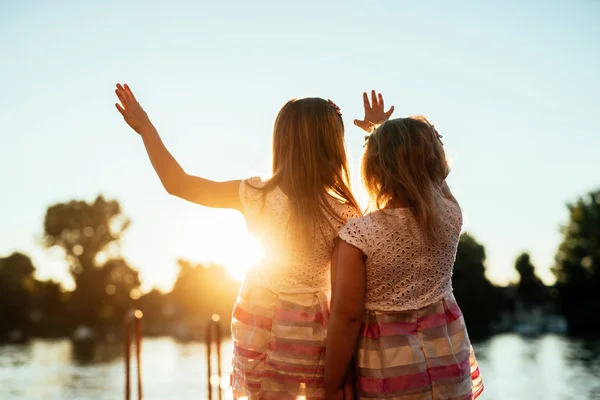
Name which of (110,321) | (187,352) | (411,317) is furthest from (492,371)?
(411,317)

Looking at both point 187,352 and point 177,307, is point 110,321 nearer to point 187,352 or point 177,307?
point 187,352

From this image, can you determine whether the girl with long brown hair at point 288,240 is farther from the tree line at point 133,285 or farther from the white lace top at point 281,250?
the tree line at point 133,285

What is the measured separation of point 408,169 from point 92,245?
1914 inches

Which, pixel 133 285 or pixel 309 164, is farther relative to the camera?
pixel 133 285

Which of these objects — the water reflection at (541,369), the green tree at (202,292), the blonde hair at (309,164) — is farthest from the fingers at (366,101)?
the green tree at (202,292)

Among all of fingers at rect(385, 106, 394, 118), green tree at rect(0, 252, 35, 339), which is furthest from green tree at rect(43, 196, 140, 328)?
fingers at rect(385, 106, 394, 118)

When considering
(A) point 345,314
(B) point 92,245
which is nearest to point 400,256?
(A) point 345,314

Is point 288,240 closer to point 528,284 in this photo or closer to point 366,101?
point 366,101

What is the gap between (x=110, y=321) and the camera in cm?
5350

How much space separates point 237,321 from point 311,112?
2.15 ft

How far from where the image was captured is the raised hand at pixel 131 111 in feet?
7.36

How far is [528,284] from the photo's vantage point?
61.3 meters

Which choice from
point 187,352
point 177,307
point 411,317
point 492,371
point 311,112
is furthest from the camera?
point 177,307

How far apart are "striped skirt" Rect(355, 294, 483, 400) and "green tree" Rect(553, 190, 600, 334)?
48.1 meters
